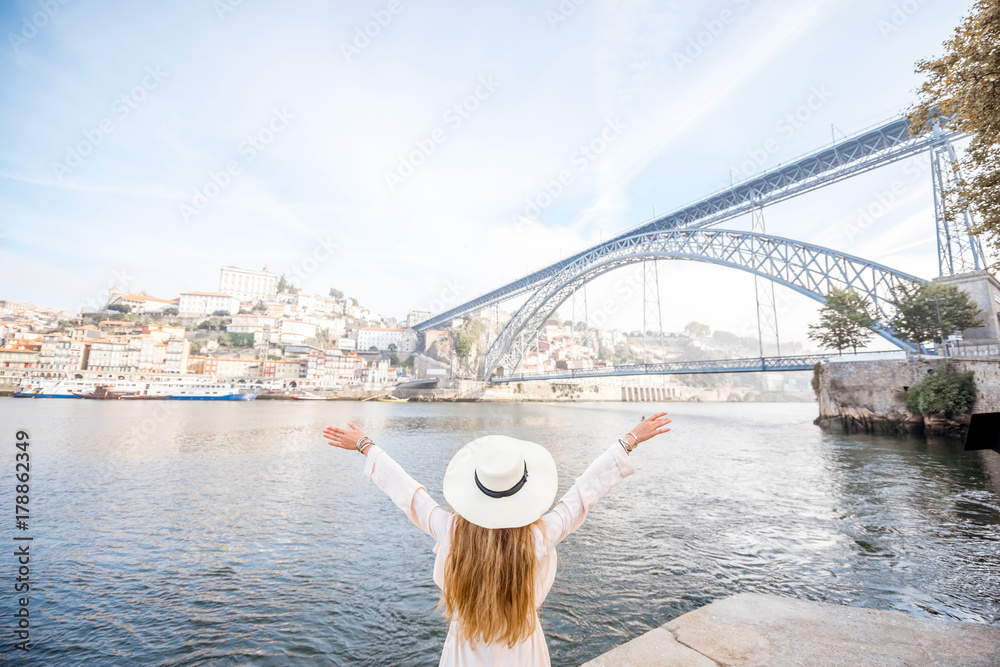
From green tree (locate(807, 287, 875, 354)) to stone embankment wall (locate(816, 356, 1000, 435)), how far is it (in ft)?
16.8

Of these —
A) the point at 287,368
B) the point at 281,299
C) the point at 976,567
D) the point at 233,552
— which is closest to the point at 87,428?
the point at 233,552

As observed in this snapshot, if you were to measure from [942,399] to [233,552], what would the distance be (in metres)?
19.0

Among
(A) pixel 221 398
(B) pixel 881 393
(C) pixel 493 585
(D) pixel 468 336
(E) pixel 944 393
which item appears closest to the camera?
(C) pixel 493 585

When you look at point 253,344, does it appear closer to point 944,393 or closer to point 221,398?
point 221,398

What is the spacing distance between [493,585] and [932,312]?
2457 cm

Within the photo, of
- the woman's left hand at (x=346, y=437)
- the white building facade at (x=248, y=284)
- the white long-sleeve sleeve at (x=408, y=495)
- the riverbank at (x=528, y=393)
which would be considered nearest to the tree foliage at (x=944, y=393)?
the white long-sleeve sleeve at (x=408, y=495)

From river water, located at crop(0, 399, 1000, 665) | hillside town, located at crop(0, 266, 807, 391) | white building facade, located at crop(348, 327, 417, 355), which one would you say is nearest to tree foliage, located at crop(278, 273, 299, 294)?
hillside town, located at crop(0, 266, 807, 391)

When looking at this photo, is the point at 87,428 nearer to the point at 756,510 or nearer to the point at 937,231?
the point at 756,510

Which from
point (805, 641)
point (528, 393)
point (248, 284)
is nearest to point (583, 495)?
point (805, 641)

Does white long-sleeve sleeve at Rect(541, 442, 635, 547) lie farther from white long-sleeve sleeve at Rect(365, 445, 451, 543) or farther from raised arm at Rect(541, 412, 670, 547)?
white long-sleeve sleeve at Rect(365, 445, 451, 543)

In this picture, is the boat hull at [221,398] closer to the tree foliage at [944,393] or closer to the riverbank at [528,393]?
the riverbank at [528,393]

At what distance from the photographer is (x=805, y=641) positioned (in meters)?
2.40

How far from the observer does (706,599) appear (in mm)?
3803

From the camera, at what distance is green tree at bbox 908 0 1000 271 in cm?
420
